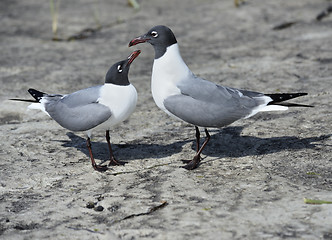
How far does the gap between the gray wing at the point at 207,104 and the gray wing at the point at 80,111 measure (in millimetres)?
553

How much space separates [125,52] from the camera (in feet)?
26.3

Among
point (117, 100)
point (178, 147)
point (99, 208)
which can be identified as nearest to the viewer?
point (99, 208)

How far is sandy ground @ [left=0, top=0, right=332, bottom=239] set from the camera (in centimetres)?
351

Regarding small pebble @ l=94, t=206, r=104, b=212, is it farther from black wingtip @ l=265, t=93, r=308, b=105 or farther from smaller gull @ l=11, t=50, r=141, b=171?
black wingtip @ l=265, t=93, r=308, b=105

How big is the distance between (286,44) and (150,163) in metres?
4.01

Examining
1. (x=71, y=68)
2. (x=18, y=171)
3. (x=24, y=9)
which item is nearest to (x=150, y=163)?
(x=18, y=171)

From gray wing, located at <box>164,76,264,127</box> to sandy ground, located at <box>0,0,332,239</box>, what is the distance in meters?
0.39

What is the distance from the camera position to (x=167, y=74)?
4.55m

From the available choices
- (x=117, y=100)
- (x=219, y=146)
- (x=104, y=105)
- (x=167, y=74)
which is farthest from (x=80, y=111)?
(x=219, y=146)

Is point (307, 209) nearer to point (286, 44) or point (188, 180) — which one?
point (188, 180)

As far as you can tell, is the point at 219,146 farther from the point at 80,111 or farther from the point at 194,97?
the point at 80,111

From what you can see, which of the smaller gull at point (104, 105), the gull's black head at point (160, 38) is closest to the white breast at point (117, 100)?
the smaller gull at point (104, 105)

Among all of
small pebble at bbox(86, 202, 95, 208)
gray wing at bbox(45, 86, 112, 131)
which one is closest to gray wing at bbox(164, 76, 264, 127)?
gray wing at bbox(45, 86, 112, 131)

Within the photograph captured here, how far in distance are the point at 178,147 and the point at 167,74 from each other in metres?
0.76
